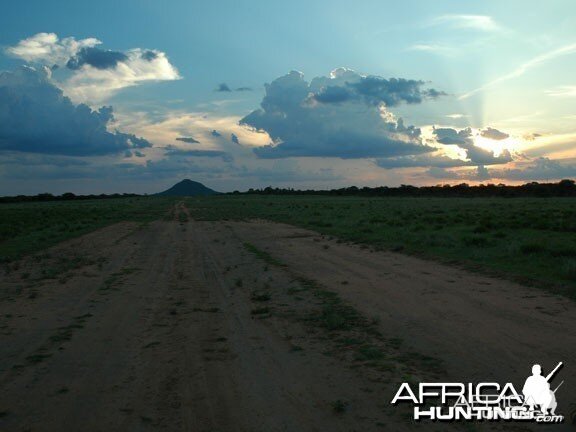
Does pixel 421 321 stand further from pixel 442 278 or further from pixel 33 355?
pixel 33 355

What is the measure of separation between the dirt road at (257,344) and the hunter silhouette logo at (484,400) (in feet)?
0.70

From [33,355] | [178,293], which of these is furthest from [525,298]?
[33,355]

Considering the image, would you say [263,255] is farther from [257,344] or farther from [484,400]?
[484,400]

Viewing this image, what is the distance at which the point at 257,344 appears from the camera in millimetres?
8250

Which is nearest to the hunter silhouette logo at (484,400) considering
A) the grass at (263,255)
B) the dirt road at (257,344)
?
the dirt road at (257,344)

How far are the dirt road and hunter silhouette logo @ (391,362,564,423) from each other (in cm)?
21

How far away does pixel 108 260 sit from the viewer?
18.8m

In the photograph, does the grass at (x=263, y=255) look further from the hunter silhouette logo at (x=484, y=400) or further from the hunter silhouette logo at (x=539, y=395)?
the hunter silhouette logo at (x=539, y=395)

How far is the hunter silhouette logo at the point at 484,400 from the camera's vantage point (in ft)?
18.0

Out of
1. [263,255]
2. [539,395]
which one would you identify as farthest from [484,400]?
[263,255]

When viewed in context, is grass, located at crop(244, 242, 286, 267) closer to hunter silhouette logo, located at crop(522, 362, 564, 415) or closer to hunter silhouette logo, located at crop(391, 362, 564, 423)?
hunter silhouette logo, located at crop(391, 362, 564, 423)

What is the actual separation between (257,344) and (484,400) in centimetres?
351

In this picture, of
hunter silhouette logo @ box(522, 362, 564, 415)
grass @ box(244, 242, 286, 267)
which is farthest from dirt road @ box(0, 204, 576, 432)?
→ grass @ box(244, 242, 286, 267)

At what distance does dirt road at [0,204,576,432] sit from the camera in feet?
18.9
